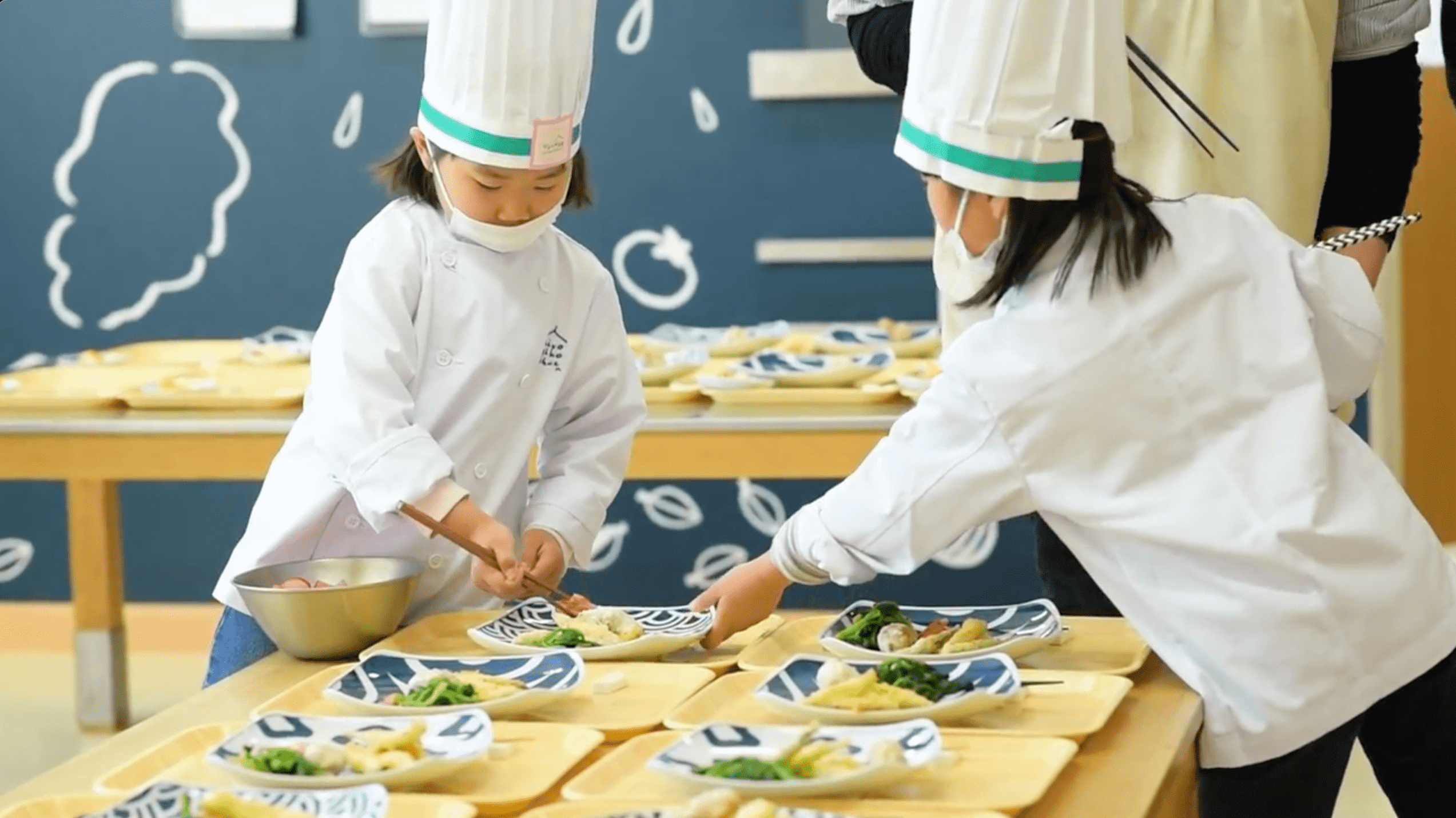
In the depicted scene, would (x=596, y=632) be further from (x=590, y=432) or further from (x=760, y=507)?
(x=760, y=507)

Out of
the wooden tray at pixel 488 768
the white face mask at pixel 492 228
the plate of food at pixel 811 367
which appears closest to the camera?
the wooden tray at pixel 488 768

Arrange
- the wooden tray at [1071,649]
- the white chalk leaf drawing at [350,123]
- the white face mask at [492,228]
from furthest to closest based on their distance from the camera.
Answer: the white chalk leaf drawing at [350,123]
the white face mask at [492,228]
the wooden tray at [1071,649]

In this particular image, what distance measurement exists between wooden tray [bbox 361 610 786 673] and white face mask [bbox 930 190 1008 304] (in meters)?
0.40

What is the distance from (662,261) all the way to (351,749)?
3227 millimetres

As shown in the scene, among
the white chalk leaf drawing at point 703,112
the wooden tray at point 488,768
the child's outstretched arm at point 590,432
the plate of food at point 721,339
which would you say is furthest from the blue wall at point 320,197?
the wooden tray at point 488,768

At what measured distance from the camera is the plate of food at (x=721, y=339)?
3.68 m

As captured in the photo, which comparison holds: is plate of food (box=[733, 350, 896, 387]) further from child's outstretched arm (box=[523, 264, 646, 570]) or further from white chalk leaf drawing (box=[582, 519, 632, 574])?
white chalk leaf drawing (box=[582, 519, 632, 574])

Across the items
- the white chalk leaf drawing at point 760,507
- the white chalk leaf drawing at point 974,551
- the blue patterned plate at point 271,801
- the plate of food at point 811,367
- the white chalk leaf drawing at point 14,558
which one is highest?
the blue patterned plate at point 271,801

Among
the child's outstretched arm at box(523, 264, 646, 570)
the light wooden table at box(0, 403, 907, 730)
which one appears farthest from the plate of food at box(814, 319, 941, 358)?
the child's outstretched arm at box(523, 264, 646, 570)

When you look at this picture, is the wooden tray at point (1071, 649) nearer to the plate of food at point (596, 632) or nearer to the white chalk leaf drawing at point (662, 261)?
the plate of food at point (596, 632)

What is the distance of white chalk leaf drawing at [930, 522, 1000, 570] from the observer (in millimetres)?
4531

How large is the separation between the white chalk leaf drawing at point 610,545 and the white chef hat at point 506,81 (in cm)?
270

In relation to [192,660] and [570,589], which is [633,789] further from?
[192,660]

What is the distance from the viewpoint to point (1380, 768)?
71.8 inches
